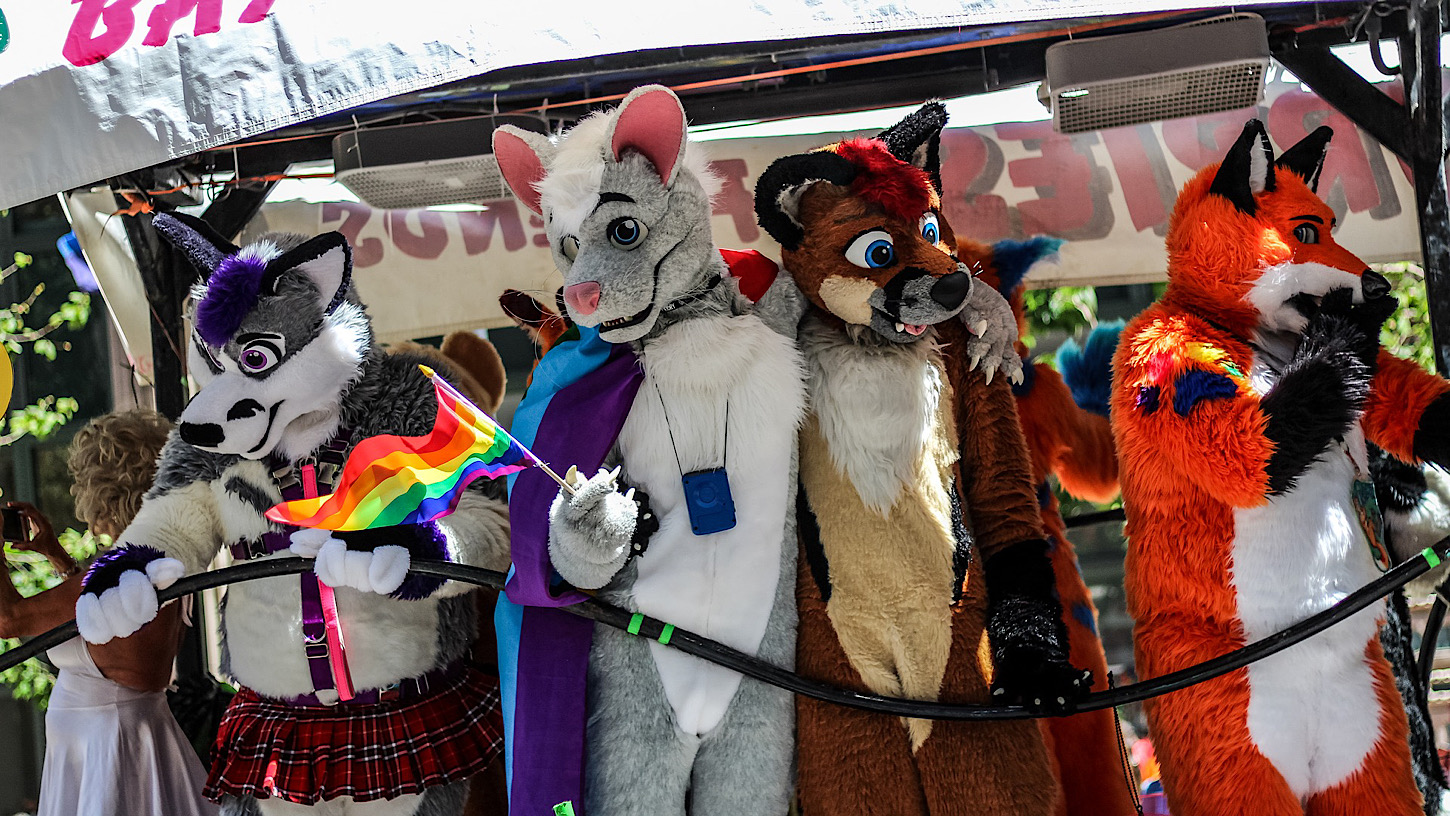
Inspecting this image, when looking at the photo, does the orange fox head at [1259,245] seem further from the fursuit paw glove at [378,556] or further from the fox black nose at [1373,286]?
the fursuit paw glove at [378,556]

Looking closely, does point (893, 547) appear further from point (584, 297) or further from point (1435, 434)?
point (1435, 434)

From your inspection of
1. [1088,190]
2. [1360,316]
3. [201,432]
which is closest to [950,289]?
[1360,316]

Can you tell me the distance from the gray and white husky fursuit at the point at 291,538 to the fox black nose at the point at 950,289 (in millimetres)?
1103

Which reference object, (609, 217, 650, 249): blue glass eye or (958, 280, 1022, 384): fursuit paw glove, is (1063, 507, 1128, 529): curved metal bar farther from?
(609, 217, 650, 249): blue glass eye

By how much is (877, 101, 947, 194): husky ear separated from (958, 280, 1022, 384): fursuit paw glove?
279mm

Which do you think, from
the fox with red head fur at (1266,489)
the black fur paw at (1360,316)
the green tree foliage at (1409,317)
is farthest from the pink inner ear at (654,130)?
the green tree foliage at (1409,317)

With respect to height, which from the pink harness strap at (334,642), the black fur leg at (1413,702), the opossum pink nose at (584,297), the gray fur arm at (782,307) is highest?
the opossum pink nose at (584,297)

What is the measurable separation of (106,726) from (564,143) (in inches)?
78.6

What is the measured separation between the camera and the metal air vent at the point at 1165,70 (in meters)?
3.26

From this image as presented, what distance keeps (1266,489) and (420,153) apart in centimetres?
254

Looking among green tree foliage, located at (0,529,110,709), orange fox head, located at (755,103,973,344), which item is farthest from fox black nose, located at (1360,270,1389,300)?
green tree foliage, located at (0,529,110,709)

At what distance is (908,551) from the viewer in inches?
96.6

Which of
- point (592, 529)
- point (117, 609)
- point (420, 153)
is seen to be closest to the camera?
point (592, 529)

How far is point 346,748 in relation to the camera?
2.66 meters
